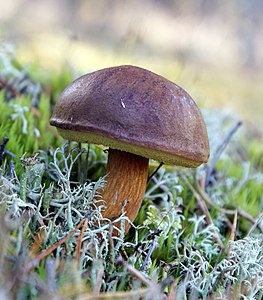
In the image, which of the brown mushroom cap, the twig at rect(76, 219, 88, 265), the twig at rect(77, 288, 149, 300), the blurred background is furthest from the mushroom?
the blurred background

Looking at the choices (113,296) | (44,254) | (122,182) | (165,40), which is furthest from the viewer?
(165,40)

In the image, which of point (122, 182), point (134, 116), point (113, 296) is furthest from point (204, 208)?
point (113, 296)

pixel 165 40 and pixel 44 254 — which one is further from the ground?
pixel 165 40

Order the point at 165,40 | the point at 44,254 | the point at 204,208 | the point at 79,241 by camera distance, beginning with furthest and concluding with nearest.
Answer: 1. the point at 165,40
2. the point at 204,208
3. the point at 79,241
4. the point at 44,254

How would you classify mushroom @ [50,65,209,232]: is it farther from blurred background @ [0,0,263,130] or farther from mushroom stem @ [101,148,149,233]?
blurred background @ [0,0,263,130]

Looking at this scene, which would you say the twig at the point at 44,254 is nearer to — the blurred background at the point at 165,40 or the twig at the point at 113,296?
the twig at the point at 113,296

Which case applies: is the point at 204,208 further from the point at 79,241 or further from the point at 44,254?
the point at 44,254

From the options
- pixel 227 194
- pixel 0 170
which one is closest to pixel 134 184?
pixel 0 170
